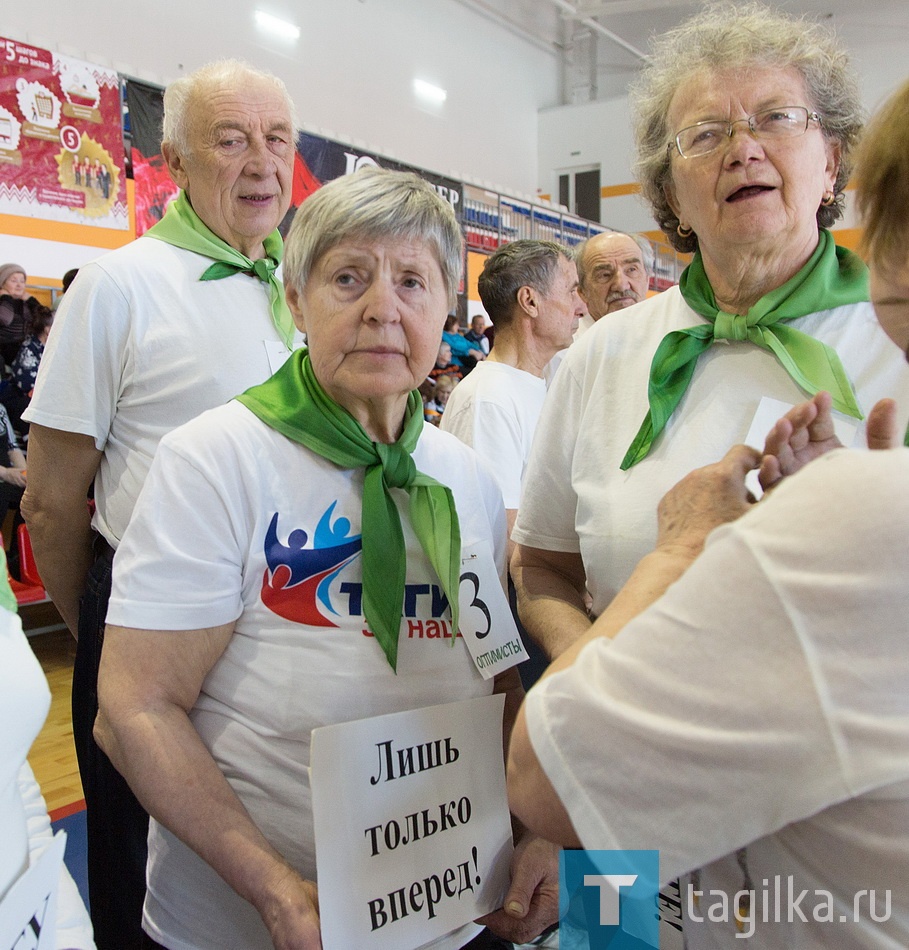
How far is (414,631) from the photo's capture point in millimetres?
1324

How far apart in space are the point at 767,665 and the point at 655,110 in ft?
3.82

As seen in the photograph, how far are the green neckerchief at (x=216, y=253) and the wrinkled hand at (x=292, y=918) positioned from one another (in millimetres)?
1351

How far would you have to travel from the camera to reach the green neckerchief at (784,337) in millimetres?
1226

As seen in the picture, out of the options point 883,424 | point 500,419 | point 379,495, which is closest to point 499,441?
point 500,419

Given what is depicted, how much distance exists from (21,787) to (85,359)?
129 cm

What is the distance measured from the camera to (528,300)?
124 inches

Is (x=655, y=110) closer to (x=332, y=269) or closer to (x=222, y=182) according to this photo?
(x=332, y=269)

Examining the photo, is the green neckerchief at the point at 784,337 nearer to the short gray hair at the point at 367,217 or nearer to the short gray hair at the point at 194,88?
the short gray hair at the point at 367,217

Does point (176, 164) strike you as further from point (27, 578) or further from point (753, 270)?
point (27, 578)

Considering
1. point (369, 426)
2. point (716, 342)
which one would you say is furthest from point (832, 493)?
point (369, 426)

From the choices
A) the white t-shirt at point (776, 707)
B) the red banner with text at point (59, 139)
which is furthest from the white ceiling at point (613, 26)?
the white t-shirt at point (776, 707)

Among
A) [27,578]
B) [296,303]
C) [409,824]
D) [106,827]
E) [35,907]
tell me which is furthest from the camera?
[27,578]

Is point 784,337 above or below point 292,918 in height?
above

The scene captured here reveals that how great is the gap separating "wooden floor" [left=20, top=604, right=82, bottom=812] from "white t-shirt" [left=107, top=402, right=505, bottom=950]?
135 cm
